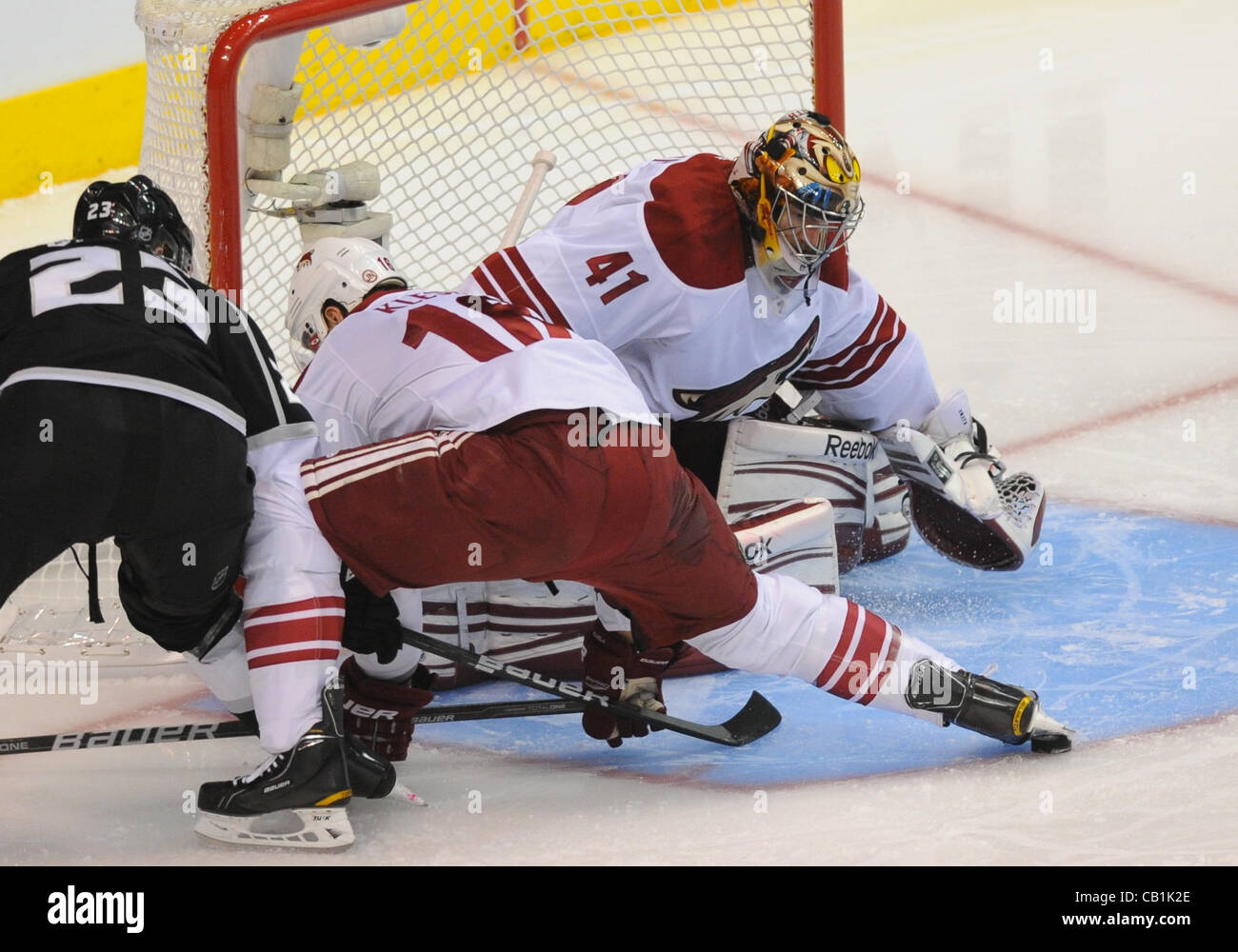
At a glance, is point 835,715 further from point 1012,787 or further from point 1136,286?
point 1136,286

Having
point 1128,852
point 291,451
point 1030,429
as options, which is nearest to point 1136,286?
point 1030,429

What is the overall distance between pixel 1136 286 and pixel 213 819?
300 cm

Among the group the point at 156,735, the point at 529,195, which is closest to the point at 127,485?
the point at 156,735

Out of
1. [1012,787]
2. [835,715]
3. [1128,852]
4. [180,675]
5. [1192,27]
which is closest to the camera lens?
[1128,852]

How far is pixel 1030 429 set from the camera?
3883mm

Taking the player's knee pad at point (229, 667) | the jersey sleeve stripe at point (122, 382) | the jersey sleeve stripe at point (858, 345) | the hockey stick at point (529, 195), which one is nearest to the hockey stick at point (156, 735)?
the player's knee pad at point (229, 667)

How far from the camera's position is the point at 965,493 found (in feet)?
10.5

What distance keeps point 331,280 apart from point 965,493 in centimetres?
121

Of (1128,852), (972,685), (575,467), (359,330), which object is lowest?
(1128,852)

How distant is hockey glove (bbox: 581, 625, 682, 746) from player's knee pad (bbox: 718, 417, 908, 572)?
464mm

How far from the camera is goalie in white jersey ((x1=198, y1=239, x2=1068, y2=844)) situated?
2.21m

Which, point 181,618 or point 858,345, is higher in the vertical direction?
point 858,345

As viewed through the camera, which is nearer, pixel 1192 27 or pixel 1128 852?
pixel 1128 852

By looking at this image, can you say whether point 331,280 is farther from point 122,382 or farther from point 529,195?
point 122,382
